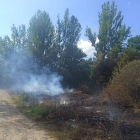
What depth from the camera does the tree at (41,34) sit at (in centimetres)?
3281

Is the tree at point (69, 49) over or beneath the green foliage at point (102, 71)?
over

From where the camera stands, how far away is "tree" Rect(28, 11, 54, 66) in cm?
3281

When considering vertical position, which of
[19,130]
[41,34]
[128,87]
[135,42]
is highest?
[41,34]

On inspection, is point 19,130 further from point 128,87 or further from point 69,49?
point 69,49

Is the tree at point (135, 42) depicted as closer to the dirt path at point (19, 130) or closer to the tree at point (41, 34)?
the tree at point (41, 34)

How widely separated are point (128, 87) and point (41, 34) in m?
23.6

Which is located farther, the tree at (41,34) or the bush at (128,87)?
the tree at (41,34)

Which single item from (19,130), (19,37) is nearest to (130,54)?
(19,130)

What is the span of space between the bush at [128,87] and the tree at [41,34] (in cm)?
2095

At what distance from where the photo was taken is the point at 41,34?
33.2 metres

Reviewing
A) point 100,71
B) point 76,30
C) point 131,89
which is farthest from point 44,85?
point 131,89

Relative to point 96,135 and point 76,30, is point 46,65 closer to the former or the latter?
point 76,30

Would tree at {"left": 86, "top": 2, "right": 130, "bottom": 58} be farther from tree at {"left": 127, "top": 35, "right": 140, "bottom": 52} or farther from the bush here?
the bush

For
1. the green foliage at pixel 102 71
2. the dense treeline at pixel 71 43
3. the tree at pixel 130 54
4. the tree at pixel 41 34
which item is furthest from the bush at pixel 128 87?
the tree at pixel 41 34
